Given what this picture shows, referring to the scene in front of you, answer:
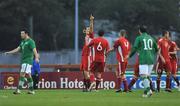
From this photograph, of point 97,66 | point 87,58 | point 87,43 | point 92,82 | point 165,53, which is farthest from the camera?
point 92,82

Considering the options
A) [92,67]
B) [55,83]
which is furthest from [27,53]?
[55,83]

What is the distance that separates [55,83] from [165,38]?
27.3 feet

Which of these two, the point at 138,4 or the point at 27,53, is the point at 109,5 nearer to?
the point at 138,4

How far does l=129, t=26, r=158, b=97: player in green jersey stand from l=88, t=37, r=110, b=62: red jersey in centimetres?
330

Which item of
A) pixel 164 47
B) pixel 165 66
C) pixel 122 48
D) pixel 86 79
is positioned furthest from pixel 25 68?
pixel 165 66

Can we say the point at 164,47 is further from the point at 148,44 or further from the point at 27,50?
the point at 27,50

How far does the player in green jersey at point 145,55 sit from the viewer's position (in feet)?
80.4

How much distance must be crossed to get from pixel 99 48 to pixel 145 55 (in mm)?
3784

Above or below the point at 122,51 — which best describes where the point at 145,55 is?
below

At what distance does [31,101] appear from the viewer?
22.0 meters

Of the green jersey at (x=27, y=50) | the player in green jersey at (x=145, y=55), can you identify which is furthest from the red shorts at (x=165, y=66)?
the green jersey at (x=27, y=50)

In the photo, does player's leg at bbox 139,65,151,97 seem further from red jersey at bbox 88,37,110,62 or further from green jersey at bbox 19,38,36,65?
green jersey at bbox 19,38,36,65

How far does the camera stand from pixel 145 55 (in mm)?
24766

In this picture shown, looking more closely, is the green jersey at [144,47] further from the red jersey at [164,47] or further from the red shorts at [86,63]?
the red shorts at [86,63]
